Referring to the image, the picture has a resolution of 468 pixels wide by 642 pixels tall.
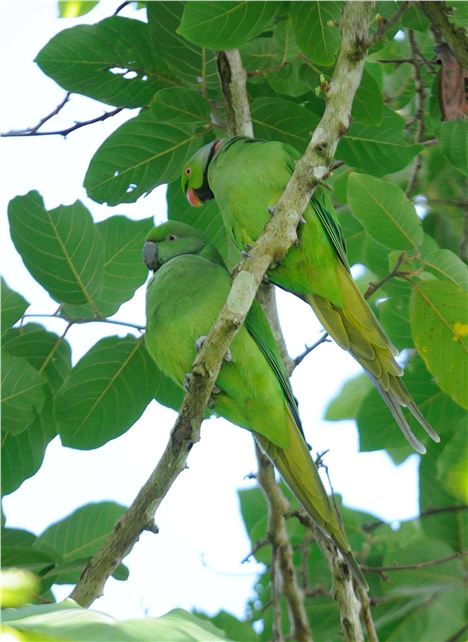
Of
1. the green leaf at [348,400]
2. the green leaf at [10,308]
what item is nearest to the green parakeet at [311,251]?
the green leaf at [10,308]

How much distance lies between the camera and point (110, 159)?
10.2 ft

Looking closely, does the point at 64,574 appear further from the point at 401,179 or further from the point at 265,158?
the point at 401,179

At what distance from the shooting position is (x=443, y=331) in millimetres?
2863

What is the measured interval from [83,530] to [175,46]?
5.86 feet

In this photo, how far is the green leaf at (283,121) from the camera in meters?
3.17

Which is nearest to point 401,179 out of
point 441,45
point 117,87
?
point 441,45

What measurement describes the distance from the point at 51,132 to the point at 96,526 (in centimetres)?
146

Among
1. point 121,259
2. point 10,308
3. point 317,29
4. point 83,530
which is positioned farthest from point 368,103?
point 83,530

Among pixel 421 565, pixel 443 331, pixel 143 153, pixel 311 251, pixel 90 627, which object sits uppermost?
pixel 143 153

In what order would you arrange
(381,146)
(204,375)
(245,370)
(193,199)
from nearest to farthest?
(204,375), (245,370), (381,146), (193,199)

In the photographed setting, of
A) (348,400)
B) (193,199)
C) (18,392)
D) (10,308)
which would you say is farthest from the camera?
(348,400)

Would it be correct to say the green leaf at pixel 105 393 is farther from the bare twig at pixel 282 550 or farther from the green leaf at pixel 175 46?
the green leaf at pixel 175 46

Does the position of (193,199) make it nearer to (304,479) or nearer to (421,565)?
(304,479)

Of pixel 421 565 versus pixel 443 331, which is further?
pixel 421 565
